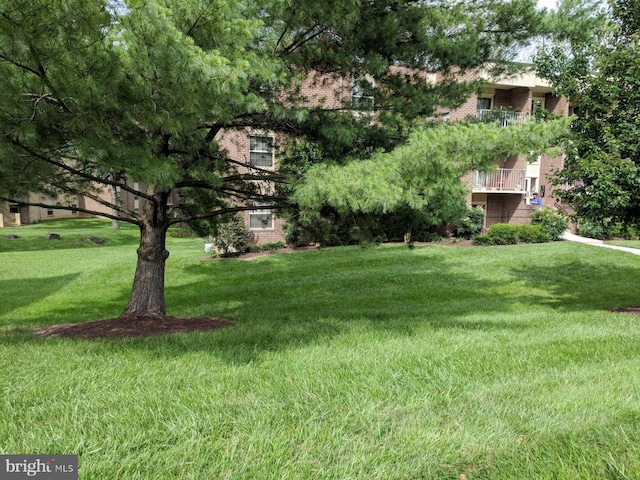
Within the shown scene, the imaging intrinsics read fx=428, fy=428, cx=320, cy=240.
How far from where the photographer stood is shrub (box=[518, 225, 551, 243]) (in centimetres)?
1762

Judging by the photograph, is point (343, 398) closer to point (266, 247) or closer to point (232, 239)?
point (232, 239)

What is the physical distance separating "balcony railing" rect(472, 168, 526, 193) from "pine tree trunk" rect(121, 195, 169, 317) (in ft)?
56.8

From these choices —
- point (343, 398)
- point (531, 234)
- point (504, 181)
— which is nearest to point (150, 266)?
point (343, 398)

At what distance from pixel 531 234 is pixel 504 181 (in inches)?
163

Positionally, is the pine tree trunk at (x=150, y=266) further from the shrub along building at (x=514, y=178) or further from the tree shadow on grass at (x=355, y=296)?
the shrub along building at (x=514, y=178)

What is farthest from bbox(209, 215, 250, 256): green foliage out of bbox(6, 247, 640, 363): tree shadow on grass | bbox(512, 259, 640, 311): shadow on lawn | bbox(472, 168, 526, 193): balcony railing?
bbox(472, 168, 526, 193): balcony railing

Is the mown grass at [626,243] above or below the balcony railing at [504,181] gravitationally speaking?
below

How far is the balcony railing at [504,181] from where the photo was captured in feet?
68.2

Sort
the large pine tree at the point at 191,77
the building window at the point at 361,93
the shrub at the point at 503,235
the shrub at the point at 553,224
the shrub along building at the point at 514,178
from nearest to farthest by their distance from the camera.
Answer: the large pine tree at the point at 191,77 → the building window at the point at 361,93 → the shrub at the point at 503,235 → the shrub at the point at 553,224 → the shrub along building at the point at 514,178

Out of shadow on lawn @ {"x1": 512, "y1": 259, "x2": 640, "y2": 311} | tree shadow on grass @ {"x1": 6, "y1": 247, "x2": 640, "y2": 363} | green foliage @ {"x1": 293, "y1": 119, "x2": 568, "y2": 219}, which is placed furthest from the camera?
shadow on lawn @ {"x1": 512, "y1": 259, "x2": 640, "y2": 311}

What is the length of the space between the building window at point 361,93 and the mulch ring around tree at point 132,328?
4.08 m

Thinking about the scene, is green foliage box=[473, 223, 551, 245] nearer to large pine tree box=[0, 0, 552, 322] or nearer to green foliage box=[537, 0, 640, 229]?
green foliage box=[537, 0, 640, 229]

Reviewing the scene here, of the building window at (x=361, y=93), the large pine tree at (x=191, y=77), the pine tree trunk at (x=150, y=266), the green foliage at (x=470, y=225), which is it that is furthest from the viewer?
the green foliage at (x=470, y=225)

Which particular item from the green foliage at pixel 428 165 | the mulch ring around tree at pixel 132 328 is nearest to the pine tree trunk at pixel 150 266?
the mulch ring around tree at pixel 132 328
